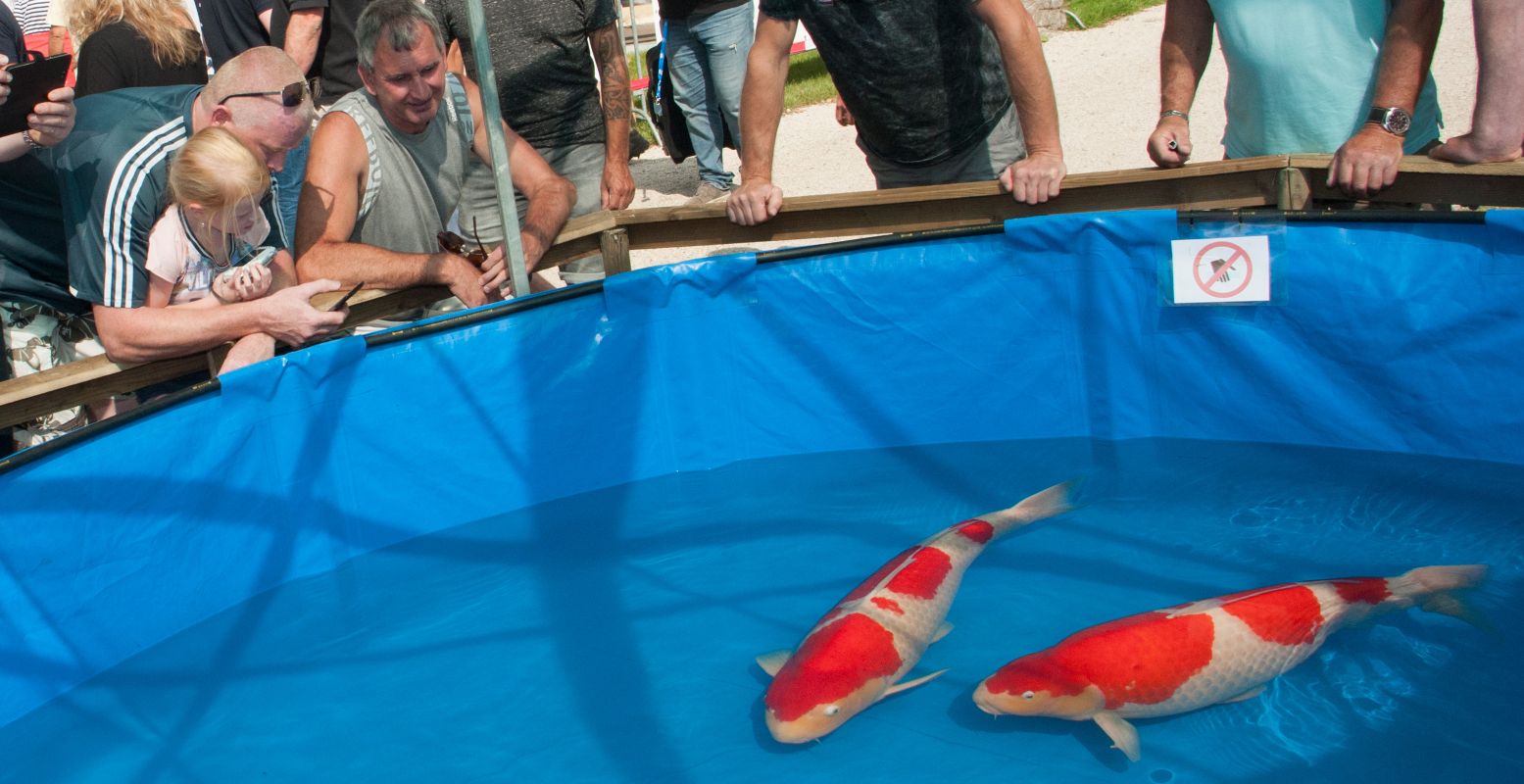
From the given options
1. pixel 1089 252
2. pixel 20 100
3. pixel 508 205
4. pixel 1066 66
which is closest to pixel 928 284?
pixel 1089 252

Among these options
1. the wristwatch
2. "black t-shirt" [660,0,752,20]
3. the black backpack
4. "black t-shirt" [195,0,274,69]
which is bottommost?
the wristwatch

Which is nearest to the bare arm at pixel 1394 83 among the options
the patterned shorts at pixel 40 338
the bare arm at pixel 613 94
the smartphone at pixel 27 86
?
the bare arm at pixel 613 94

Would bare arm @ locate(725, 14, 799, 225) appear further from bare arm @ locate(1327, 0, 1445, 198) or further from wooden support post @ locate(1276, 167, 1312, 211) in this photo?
bare arm @ locate(1327, 0, 1445, 198)

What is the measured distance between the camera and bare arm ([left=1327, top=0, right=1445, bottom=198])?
3680 millimetres

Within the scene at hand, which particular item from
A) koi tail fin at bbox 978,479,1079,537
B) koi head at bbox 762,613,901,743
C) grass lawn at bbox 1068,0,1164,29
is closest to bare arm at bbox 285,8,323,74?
koi tail fin at bbox 978,479,1079,537

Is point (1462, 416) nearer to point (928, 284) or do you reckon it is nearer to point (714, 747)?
point (928, 284)

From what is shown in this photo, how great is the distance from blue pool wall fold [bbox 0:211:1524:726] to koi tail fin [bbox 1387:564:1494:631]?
30.3 inches

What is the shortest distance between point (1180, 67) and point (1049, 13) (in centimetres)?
874

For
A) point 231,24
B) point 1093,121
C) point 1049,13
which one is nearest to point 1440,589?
point 231,24

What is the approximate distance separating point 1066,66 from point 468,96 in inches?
305

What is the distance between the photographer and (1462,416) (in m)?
4.00

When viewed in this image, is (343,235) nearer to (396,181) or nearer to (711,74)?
(396,181)

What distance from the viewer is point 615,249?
15.5ft

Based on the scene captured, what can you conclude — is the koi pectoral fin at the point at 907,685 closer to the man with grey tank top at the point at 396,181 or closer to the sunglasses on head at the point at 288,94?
the man with grey tank top at the point at 396,181
